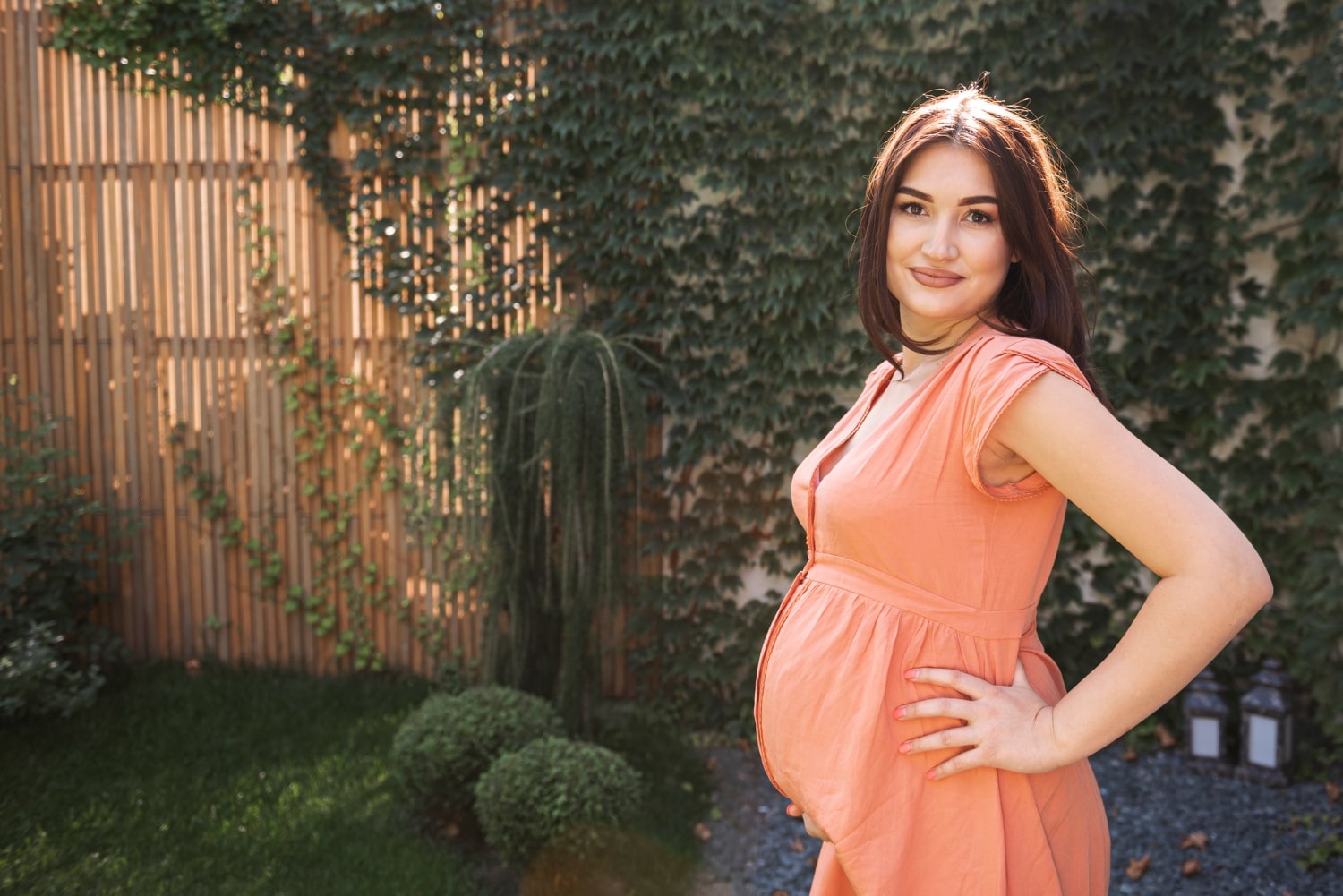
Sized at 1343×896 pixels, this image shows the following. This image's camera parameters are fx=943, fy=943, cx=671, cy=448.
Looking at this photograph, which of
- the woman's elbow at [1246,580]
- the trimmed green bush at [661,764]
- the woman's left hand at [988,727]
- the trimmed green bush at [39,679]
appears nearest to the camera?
the woman's elbow at [1246,580]

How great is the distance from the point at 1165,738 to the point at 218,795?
3795mm

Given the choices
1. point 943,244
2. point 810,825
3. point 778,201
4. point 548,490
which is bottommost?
point 810,825

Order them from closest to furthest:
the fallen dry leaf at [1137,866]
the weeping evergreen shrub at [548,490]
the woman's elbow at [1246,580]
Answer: the woman's elbow at [1246,580] < the fallen dry leaf at [1137,866] < the weeping evergreen shrub at [548,490]

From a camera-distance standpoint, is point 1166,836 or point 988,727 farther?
point 1166,836

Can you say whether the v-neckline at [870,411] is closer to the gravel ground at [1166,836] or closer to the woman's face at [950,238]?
the woman's face at [950,238]

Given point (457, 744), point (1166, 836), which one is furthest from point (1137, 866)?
point (457, 744)

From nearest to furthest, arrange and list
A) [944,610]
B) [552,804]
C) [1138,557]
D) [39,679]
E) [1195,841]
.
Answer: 1. [1138,557]
2. [944,610]
3. [552,804]
4. [1195,841]
5. [39,679]

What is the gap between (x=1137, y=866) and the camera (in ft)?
10.3

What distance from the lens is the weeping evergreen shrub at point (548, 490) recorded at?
11.8ft

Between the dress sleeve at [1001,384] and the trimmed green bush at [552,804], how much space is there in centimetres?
227

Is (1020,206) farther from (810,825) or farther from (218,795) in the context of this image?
(218,795)

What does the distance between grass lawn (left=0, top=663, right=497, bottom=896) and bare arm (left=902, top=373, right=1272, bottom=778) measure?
240cm

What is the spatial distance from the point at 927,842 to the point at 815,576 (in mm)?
380

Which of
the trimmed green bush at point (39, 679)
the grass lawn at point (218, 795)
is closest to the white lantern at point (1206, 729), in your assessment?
the grass lawn at point (218, 795)
